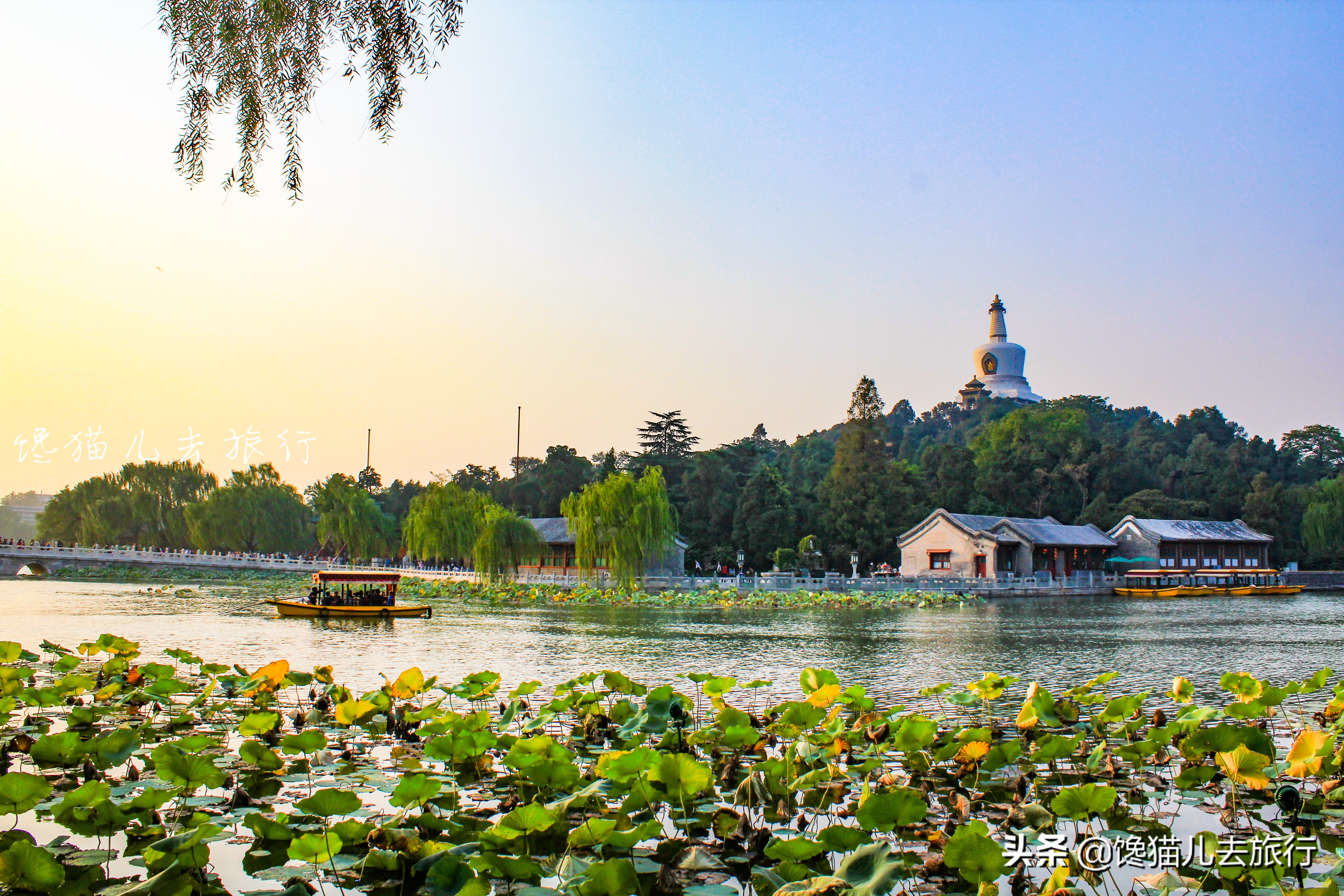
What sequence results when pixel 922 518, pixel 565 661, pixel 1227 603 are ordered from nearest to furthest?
1. pixel 565 661
2. pixel 1227 603
3. pixel 922 518

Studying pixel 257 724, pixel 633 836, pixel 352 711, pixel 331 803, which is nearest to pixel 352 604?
pixel 352 711

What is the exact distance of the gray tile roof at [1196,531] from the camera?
4759 centimetres

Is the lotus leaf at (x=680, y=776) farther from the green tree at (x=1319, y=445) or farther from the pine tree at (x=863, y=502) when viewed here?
the green tree at (x=1319, y=445)

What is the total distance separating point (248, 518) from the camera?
175 feet

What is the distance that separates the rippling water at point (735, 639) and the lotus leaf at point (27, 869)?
8.41m

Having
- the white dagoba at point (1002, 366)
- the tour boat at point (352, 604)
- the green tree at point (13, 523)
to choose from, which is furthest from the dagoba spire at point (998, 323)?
the green tree at point (13, 523)

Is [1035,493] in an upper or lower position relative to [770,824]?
upper

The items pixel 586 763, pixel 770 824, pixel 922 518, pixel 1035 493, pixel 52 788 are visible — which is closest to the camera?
pixel 770 824

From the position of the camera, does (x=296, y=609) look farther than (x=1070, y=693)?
Yes

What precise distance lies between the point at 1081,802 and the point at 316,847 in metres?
3.11

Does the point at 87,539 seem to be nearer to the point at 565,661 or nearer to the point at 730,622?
the point at 730,622

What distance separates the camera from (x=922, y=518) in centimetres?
4875

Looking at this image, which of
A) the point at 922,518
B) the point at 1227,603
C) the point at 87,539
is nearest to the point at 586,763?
the point at 1227,603

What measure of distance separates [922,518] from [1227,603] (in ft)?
49.2
